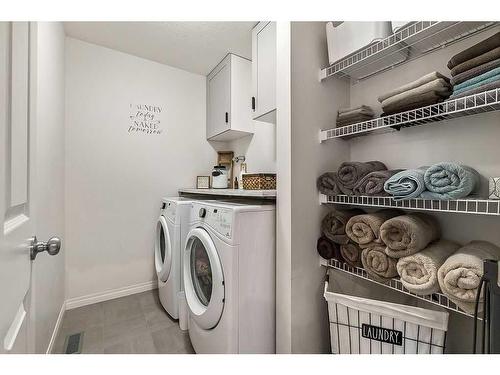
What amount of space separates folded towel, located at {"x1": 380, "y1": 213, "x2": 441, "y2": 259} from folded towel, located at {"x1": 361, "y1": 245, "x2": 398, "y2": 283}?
3 cm

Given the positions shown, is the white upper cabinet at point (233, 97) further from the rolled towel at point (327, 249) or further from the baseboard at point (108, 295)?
the baseboard at point (108, 295)

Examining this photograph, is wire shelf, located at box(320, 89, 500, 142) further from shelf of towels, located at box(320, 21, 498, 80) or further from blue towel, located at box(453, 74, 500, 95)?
shelf of towels, located at box(320, 21, 498, 80)

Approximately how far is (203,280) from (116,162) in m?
1.50

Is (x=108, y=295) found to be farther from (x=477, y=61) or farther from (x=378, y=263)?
(x=477, y=61)

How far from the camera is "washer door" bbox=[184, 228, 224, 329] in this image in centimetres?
121

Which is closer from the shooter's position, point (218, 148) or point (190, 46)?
point (190, 46)

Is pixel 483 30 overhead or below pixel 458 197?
overhead

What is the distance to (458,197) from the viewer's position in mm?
802

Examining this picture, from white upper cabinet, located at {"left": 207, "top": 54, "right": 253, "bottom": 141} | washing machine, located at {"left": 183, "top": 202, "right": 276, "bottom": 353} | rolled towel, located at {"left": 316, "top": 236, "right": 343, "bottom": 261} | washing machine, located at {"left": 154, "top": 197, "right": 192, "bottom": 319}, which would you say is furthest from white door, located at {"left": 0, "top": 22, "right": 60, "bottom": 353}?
white upper cabinet, located at {"left": 207, "top": 54, "right": 253, "bottom": 141}
